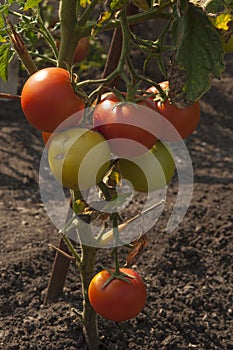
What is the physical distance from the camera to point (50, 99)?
3.51 ft

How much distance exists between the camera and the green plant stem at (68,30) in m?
1.23

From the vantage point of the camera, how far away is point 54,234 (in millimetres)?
2477

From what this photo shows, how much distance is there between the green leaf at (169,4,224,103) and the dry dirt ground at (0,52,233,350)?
1.02 meters

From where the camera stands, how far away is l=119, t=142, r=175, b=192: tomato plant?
1.17m

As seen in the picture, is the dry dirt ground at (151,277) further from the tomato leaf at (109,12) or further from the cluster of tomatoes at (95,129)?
the tomato leaf at (109,12)

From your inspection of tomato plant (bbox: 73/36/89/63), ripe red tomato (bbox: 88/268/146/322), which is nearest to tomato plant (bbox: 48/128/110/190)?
ripe red tomato (bbox: 88/268/146/322)

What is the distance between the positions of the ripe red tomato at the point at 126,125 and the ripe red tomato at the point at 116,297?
1.64ft

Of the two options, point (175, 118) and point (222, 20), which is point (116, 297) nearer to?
point (175, 118)

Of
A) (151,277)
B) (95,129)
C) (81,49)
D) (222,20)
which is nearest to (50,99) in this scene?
(95,129)

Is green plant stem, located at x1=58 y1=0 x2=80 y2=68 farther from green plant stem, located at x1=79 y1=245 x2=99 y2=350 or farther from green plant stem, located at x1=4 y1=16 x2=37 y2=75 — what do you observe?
green plant stem, located at x1=79 y1=245 x2=99 y2=350

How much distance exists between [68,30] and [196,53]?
0.93 feet

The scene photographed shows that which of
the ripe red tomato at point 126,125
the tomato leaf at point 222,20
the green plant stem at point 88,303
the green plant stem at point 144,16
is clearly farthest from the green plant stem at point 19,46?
the green plant stem at point 88,303

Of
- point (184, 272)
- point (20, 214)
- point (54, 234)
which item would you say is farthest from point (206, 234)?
Answer: point (20, 214)

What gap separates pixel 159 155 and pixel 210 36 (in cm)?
25
